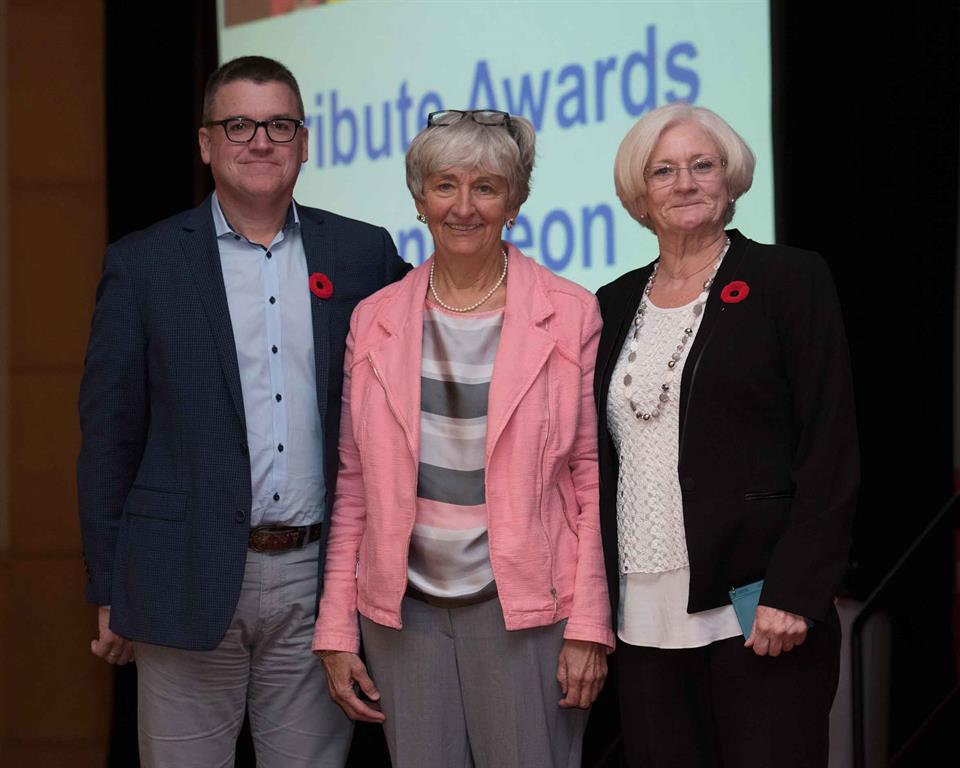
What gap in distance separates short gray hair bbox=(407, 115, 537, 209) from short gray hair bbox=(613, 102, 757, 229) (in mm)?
172

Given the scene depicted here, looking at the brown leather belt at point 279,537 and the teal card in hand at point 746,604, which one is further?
the brown leather belt at point 279,537

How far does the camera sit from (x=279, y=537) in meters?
2.09

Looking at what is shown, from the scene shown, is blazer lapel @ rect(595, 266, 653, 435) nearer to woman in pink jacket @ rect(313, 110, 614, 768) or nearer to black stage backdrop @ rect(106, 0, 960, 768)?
woman in pink jacket @ rect(313, 110, 614, 768)

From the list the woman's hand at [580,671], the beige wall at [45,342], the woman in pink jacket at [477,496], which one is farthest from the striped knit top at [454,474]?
the beige wall at [45,342]

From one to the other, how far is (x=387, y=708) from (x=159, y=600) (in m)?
0.45

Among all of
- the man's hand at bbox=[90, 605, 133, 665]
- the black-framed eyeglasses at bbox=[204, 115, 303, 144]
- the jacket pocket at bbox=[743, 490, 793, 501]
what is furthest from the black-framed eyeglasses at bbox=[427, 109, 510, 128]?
the man's hand at bbox=[90, 605, 133, 665]

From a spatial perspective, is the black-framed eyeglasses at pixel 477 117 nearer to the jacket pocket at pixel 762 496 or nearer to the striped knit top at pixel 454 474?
the striped knit top at pixel 454 474

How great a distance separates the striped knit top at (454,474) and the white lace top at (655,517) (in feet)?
0.75

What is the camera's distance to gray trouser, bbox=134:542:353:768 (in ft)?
6.89

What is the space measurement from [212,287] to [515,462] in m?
0.65

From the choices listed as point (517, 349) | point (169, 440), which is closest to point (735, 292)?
point (517, 349)

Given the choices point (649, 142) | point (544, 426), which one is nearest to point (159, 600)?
point (544, 426)

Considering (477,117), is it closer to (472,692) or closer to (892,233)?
(472,692)

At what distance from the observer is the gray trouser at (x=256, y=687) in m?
2.10
